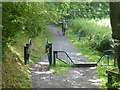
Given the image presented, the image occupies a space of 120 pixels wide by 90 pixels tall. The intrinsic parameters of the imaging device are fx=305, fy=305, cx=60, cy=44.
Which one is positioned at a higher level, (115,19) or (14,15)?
(14,15)

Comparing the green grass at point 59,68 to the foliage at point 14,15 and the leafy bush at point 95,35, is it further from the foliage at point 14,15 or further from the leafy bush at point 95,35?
the leafy bush at point 95,35

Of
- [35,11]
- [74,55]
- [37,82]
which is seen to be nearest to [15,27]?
[35,11]

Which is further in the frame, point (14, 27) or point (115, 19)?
point (14, 27)

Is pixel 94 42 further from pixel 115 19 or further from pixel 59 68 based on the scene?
pixel 115 19

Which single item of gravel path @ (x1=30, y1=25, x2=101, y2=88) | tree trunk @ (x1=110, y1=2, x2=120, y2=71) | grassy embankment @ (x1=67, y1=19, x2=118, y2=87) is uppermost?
tree trunk @ (x1=110, y1=2, x2=120, y2=71)

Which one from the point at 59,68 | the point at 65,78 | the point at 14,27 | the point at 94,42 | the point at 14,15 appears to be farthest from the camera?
the point at 94,42

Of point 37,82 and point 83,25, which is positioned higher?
point 83,25

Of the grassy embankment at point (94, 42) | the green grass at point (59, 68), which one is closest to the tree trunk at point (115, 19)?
the green grass at point (59, 68)

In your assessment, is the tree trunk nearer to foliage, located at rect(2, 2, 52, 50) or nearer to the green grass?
foliage, located at rect(2, 2, 52, 50)

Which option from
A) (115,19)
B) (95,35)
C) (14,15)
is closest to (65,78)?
(14,15)

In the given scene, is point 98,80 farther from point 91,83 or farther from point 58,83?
point 58,83

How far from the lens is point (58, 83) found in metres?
9.35

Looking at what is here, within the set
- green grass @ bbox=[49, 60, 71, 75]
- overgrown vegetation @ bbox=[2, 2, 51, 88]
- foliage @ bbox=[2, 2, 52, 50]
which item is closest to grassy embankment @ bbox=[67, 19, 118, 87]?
green grass @ bbox=[49, 60, 71, 75]

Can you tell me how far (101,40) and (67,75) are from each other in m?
7.75
